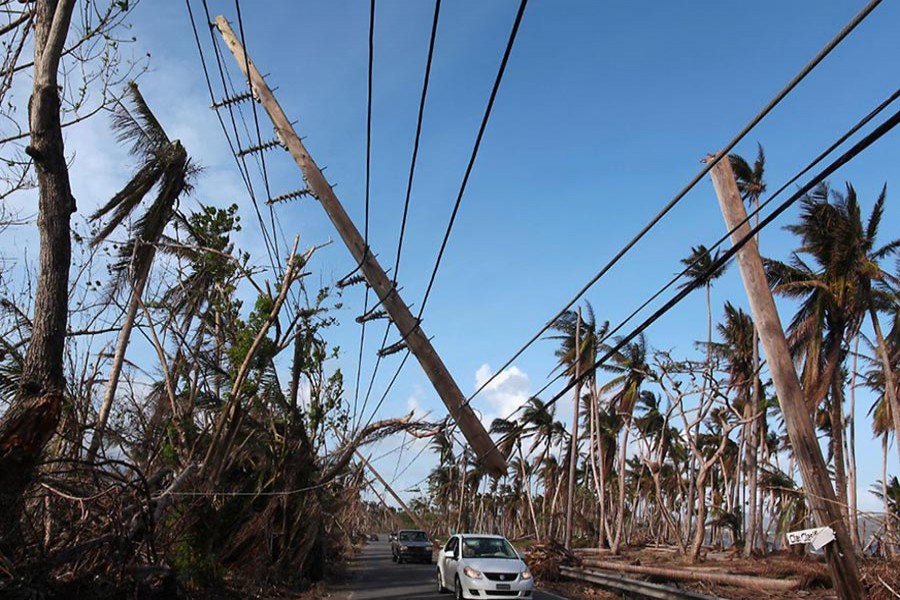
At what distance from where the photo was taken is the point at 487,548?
1791 cm

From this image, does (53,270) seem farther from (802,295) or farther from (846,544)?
(802,295)

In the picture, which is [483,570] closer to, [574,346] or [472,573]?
[472,573]

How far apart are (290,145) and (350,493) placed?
19.2m

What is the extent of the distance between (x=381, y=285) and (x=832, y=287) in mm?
20962

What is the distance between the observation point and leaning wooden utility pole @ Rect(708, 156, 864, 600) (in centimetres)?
969

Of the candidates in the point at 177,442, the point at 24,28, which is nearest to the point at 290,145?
the point at 24,28

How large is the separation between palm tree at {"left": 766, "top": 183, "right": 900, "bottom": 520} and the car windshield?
13.6 meters

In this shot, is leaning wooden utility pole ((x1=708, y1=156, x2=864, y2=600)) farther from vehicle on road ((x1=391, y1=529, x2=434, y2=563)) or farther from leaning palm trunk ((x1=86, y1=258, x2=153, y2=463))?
vehicle on road ((x1=391, y1=529, x2=434, y2=563))

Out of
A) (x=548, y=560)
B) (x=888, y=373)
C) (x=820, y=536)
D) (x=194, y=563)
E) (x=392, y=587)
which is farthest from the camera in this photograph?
(x=888, y=373)

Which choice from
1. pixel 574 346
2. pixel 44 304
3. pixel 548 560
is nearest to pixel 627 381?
pixel 574 346

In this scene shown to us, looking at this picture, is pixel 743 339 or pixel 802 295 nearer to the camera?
pixel 802 295

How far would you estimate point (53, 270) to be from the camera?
8117 mm

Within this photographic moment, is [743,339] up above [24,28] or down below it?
Result: above

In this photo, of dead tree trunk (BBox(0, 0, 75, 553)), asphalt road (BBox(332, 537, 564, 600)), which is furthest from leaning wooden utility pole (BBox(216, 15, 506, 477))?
asphalt road (BBox(332, 537, 564, 600))
